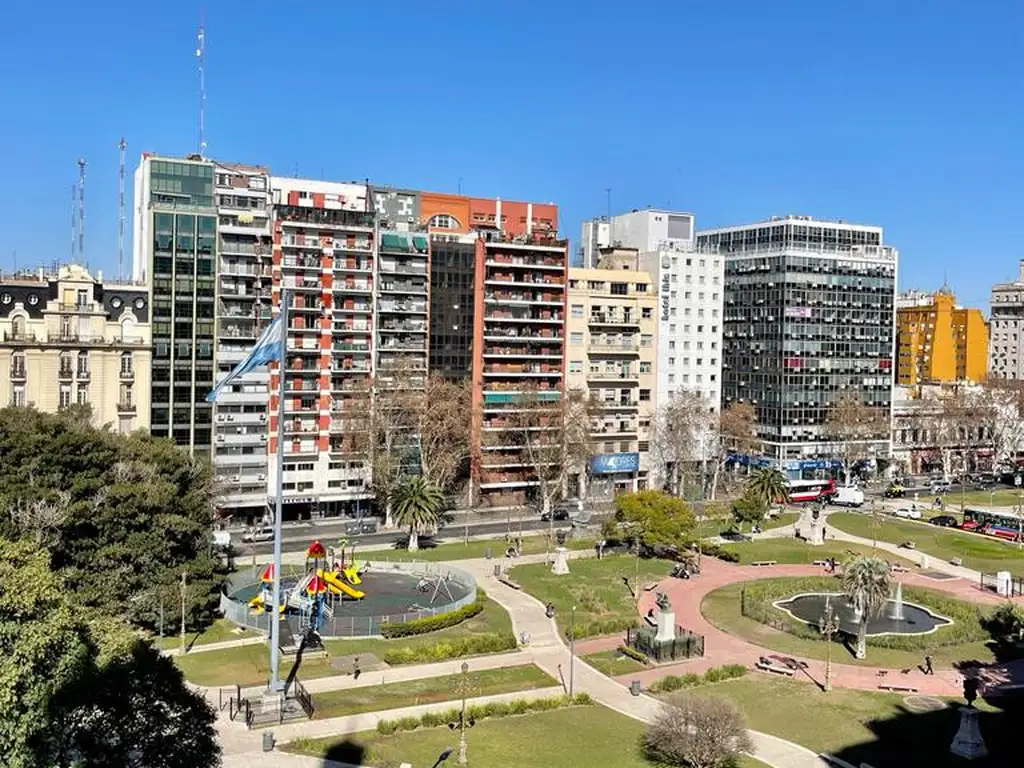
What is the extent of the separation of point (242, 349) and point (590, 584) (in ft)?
145

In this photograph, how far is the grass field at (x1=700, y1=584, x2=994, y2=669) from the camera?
6231cm

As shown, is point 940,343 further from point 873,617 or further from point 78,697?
point 78,697

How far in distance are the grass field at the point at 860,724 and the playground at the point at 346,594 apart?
74.2ft

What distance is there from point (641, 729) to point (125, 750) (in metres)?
27.2

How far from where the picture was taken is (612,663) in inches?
2384

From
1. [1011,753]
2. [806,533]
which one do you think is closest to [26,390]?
[806,533]

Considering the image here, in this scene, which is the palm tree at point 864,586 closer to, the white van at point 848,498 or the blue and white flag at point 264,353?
the blue and white flag at point 264,353

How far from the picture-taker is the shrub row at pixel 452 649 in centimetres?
5941

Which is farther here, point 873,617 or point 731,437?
point 731,437

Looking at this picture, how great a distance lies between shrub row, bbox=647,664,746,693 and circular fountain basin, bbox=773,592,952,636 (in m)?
12.8

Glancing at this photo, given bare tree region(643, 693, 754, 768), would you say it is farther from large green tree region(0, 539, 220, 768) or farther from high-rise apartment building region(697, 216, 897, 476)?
high-rise apartment building region(697, 216, 897, 476)

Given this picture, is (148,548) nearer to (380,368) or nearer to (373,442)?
(373,442)

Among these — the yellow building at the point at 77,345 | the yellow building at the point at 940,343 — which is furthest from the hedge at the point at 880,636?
the yellow building at the point at 940,343

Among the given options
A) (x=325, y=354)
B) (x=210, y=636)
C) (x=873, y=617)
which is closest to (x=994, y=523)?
(x=873, y=617)
